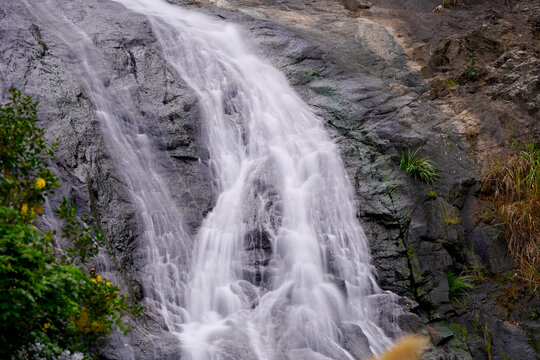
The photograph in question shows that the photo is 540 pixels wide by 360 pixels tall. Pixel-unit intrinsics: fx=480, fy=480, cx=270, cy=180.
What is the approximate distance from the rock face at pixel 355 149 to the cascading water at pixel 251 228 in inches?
6.7

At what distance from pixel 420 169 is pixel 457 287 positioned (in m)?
1.96

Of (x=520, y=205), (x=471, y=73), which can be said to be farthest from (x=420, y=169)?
(x=471, y=73)

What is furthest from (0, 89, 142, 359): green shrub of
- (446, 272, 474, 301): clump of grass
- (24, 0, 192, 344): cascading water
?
(446, 272, 474, 301): clump of grass

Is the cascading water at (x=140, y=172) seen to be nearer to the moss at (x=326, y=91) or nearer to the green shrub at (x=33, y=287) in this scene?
the green shrub at (x=33, y=287)

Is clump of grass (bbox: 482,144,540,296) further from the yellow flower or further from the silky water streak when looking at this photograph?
the yellow flower

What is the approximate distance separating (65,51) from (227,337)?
19.2 ft

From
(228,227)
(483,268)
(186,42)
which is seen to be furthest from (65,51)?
(483,268)

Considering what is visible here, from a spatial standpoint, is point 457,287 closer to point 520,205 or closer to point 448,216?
point 448,216

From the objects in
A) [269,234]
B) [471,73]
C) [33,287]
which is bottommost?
[33,287]

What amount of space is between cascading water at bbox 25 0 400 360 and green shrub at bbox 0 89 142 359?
5.23ft

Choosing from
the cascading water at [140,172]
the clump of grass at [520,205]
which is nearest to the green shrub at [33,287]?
the cascading water at [140,172]

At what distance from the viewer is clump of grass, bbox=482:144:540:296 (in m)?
7.24

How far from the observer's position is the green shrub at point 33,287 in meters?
3.40

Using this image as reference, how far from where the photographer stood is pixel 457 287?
7.12 meters
